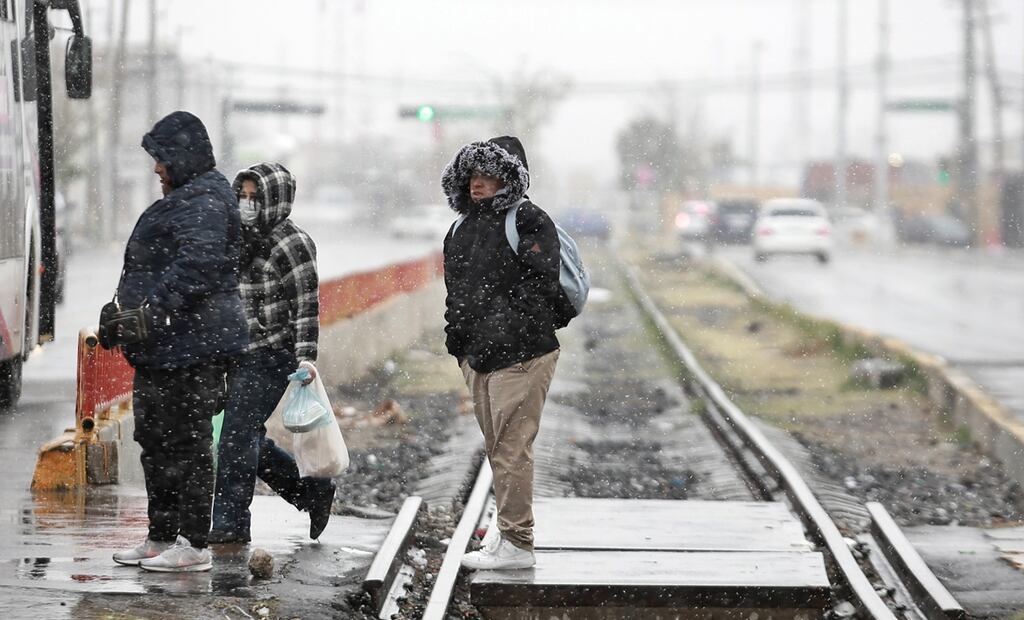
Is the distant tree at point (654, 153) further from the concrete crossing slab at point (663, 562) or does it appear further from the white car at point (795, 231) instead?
the concrete crossing slab at point (663, 562)

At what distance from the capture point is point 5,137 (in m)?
9.77

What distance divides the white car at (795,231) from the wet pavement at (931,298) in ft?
1.62

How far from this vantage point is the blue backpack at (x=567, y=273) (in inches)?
244

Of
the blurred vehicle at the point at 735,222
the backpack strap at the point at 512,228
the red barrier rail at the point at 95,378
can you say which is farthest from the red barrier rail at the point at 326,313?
the blurred vehicle at the point at 735,222

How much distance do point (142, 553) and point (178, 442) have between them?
534 millimetres

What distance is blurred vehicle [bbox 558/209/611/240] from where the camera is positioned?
200 ft

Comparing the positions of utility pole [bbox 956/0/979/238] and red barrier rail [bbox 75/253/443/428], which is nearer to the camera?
red barrier rail [bbox 75/253/443/428]

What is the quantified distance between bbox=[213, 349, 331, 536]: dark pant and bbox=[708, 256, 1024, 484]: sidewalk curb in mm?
5535

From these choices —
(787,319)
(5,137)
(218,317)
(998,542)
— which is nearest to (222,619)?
(218,317)

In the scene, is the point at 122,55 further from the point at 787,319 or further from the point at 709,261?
the point at 787,319

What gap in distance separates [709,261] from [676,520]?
110 ft

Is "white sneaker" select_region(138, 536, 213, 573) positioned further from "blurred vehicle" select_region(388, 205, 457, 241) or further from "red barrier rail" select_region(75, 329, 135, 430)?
"blurred vehicle" select_region(388, 205, 457, 241)

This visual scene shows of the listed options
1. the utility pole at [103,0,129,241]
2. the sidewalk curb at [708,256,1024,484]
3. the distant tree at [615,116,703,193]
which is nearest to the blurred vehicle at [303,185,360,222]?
the distant tree at [615,116,703,193]

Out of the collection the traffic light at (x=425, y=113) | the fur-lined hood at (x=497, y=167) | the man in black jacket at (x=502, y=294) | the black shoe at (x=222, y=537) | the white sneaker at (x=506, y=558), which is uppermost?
the traffic light at (x=425, y=113)
